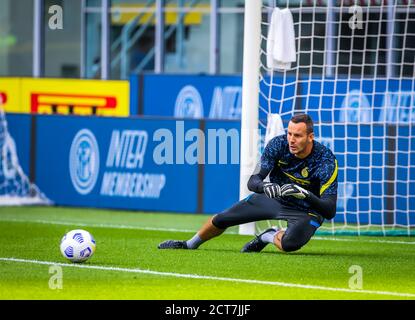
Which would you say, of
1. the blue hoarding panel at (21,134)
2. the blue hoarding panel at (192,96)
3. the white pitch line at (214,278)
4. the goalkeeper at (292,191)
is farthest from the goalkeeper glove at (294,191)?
the blue hoarding panel at (192,96)

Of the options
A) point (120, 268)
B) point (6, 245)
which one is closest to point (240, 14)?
point (6, 245)

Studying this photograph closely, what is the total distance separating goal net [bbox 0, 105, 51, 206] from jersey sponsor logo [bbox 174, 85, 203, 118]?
405 centimetres

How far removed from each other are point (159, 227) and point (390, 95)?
4968mm

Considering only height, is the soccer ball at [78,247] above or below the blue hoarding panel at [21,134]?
below

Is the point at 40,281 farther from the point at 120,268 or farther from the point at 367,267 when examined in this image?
the point at 367,267

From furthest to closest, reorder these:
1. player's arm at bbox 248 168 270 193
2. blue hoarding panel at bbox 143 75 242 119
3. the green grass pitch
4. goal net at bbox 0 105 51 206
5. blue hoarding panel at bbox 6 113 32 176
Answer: blue hoarding panel at bbox 143 75 242 119 < blue hoarding panel at bbox 6 113 32 176 < goal net at bbox 0 105 51 206 < player's arm at bbox 248 168 270 193 < the green grass pitch

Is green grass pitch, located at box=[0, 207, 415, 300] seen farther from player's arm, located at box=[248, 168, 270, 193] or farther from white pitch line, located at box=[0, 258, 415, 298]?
player's arm, located at box=[248, 168, 270, 193]

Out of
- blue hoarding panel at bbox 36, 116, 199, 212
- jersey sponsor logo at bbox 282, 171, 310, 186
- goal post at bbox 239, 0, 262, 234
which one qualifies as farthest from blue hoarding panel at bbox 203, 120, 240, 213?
jersey sponsor logo at bbox 282, 171, 310, 186

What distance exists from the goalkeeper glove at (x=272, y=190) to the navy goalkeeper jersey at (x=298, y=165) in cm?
33

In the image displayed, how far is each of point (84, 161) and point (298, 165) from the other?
644cm

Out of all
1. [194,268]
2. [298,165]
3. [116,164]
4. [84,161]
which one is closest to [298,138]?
[298,165]

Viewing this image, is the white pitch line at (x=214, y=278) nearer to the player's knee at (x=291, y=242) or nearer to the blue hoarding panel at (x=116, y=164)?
the player's knee at (x=291, y=242)

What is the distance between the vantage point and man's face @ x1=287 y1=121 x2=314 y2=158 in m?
10.8

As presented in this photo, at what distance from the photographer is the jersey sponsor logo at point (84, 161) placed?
1695 cm
